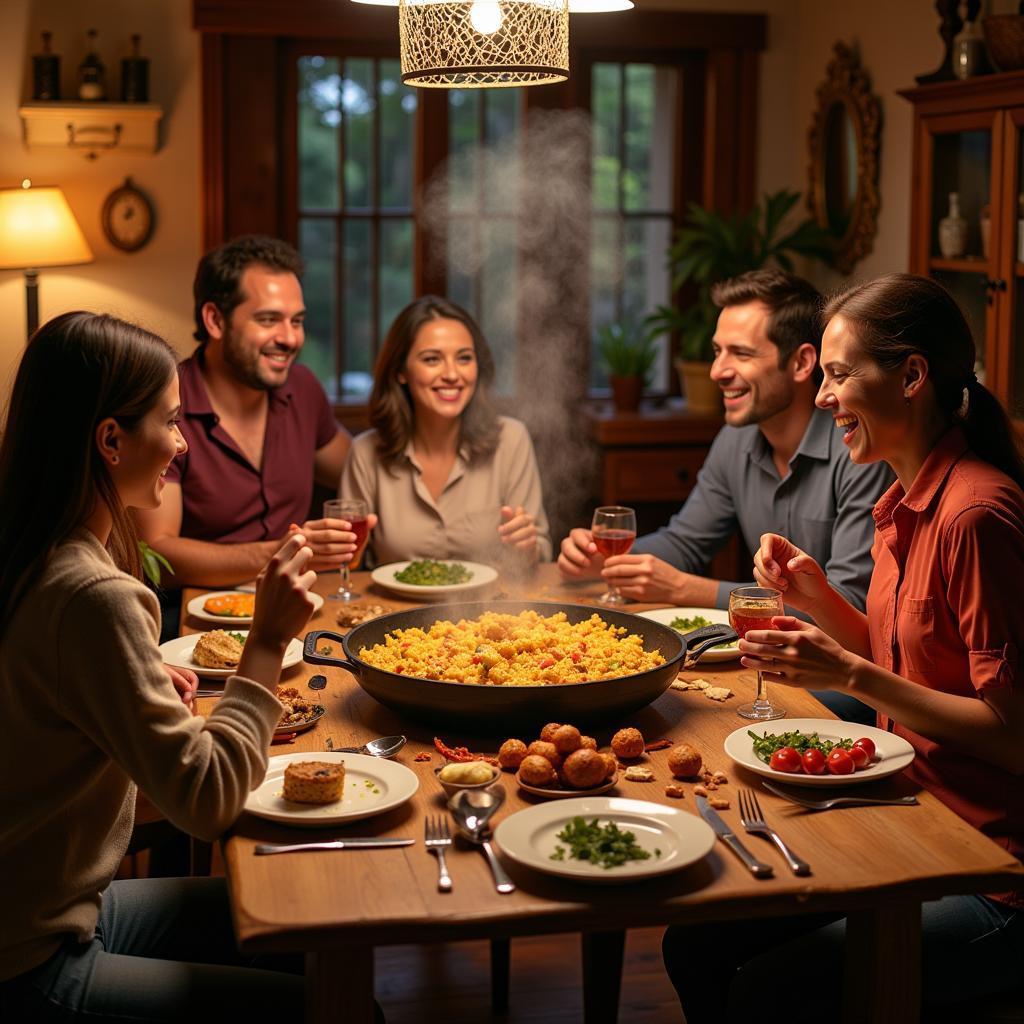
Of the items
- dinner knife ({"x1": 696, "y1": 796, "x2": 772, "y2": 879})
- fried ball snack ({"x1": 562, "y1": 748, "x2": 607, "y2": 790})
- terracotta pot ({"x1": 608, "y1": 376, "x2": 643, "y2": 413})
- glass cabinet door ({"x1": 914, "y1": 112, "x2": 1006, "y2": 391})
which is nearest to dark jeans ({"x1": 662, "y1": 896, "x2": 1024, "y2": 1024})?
dinner knife ({"x1": 696, "y1": 796, "x2": 772, "y2": 879})

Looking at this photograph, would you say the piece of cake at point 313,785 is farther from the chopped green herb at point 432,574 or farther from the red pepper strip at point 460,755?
the chopped green herb at point 432,574

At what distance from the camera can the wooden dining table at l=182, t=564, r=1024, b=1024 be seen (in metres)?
1.39

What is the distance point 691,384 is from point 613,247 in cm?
69

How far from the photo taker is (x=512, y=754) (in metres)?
1.77

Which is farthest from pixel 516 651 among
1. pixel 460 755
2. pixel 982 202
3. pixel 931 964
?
pixel 982 202

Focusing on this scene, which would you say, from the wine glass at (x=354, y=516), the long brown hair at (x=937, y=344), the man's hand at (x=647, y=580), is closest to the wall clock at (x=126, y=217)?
the wine glass at (x=354, y=516)

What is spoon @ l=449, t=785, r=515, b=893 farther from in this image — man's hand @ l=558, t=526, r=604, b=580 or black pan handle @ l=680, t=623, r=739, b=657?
man's hand @ l=558, t=526, r=604, b=580

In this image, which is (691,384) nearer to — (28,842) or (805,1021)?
(805,1021)

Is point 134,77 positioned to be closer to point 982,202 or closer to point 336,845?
point 982,202

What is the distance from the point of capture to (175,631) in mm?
3074

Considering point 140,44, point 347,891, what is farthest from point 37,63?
point 347,891

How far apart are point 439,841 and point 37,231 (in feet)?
11.5

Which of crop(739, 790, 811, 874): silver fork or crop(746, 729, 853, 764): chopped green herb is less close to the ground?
crop(746, 729, 853, 764): chopped green herb

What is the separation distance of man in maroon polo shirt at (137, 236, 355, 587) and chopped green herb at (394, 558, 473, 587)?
0.66 m
